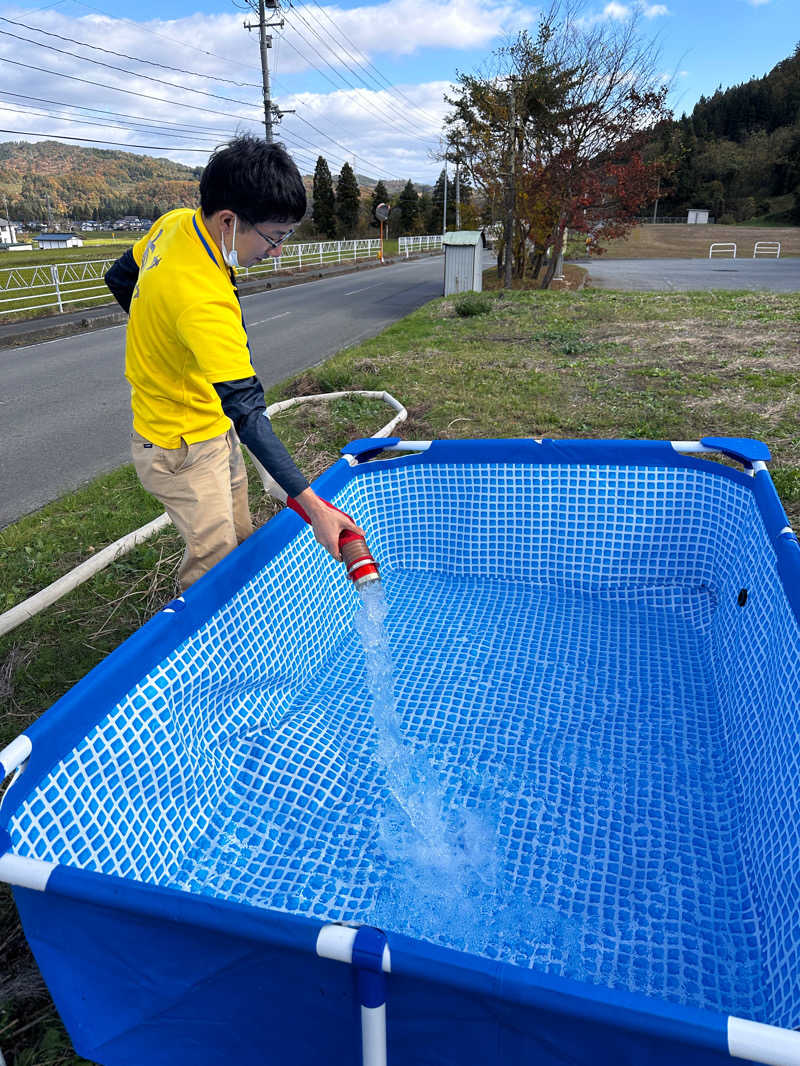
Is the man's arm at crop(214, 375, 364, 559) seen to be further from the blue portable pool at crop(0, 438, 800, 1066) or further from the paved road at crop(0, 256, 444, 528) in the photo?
the paved road at crop(0, 256, 444, 528)

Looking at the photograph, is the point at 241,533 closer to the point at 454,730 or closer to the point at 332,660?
the point at 332,660

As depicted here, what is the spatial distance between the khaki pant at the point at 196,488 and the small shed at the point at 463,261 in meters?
16.4

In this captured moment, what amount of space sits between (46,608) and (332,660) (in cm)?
147

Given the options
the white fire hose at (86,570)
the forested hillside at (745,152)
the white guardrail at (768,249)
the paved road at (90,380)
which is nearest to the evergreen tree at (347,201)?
the forested hillside at (745,152)

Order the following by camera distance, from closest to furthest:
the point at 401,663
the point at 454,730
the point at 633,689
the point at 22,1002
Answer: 1. the point at 22,1002
2. the point at 454,730
3. the point at 633,689
4. the point at 401,663

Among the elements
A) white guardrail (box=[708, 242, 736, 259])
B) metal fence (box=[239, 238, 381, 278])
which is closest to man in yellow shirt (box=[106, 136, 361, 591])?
metal fence (box=[239, 238, 381, 278])

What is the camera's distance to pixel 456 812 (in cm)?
253

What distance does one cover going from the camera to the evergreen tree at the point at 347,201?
56312 mm

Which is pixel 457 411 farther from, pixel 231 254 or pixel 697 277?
pixel 697 277

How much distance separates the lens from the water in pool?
2.12 metres

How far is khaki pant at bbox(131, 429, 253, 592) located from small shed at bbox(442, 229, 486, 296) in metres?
16.4

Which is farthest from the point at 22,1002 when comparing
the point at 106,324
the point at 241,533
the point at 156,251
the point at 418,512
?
the point at 106,324

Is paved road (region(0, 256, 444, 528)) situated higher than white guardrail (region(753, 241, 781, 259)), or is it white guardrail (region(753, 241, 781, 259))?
white guardrail (region(753, 241, 781, 259))

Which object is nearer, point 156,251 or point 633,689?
point 156,251
